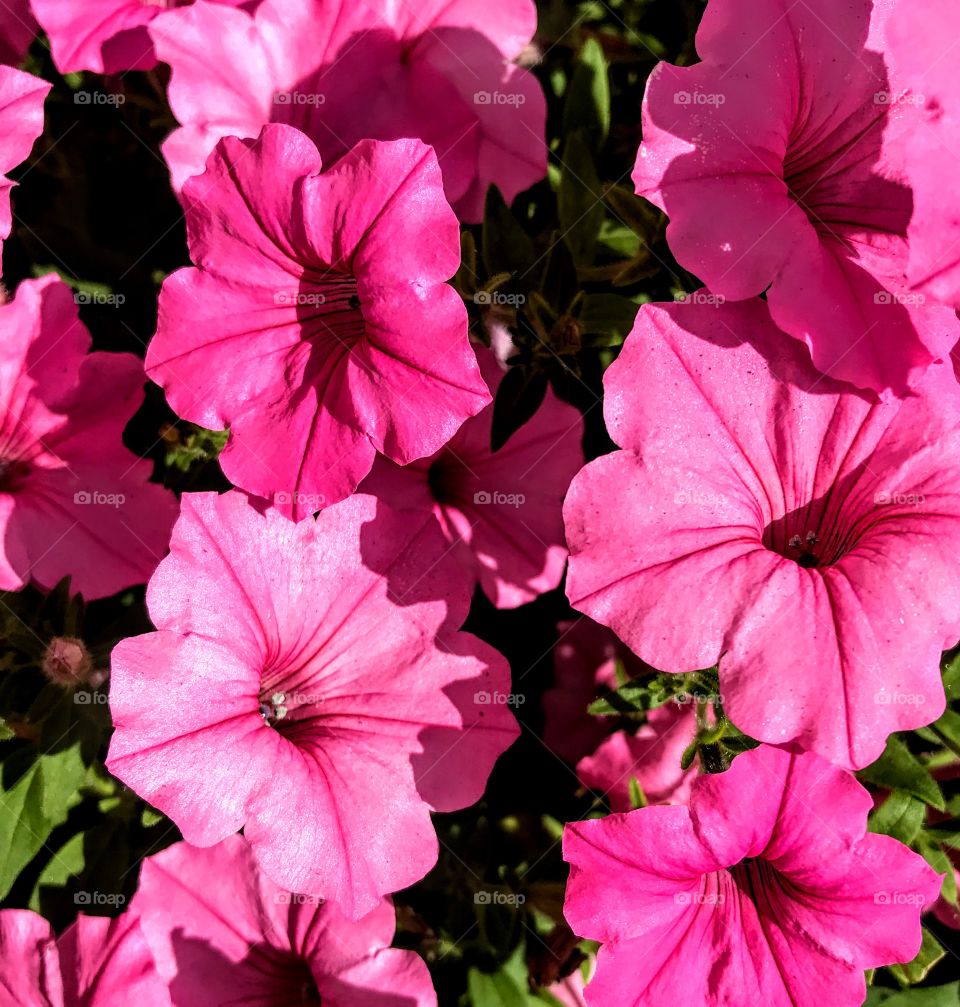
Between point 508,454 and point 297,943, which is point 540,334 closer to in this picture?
point 508,454

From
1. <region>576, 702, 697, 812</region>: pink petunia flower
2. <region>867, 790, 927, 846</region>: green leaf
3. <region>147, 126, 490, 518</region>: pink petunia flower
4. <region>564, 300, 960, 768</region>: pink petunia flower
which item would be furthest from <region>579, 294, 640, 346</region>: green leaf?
<region>867, 790, 927, 846</region>: green leaf

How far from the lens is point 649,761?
5.65 feet

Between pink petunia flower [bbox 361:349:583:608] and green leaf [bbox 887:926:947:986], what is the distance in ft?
2.55

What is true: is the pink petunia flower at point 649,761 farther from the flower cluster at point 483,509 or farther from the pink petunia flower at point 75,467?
the pink petunia flower at point 75,467

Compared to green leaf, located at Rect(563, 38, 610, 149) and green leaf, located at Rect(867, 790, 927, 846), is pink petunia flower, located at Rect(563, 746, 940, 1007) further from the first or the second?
green leaf, located at Rect(563, 38, 610, 149)

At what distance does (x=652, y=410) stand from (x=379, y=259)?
392 mm

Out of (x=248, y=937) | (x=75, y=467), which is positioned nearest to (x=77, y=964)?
(x=248, y=937)

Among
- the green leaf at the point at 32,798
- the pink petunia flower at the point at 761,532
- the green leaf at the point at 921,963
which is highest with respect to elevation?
the pink petunia flower at the point at 761,532

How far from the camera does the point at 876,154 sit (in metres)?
1.42

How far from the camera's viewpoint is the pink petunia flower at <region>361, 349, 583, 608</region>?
163 centimetres

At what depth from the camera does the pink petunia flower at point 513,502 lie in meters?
1.63

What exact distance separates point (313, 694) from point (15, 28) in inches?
44.3

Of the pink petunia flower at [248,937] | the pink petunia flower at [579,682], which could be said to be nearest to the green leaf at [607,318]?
the pink petunia flower at [579,682]

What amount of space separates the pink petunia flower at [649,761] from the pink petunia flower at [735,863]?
0.24 metres
